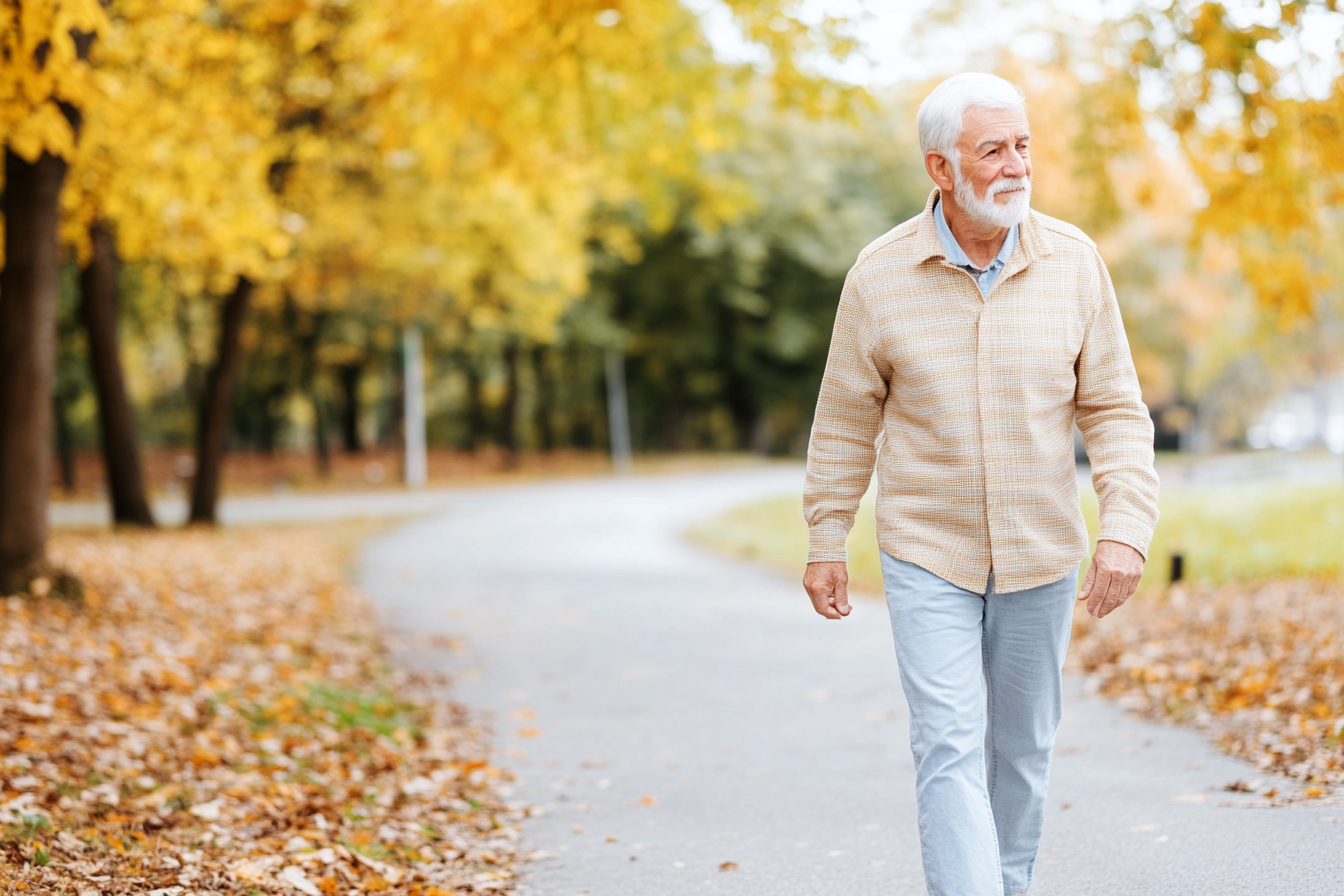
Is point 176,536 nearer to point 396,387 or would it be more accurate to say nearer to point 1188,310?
point 396,387

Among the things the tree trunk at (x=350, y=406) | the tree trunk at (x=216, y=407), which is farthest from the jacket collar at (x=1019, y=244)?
the tree trunk at (x=350, y=406)

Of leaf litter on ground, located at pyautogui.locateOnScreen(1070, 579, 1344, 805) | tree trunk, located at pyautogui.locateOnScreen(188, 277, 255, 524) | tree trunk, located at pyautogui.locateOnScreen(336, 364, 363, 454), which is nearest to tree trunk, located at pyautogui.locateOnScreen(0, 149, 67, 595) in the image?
leaf litter on ground, located at pyautogui.locateOnScreen(1070, 579, 1344, 805)

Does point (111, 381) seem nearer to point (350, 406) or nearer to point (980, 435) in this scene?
point (980, 435)

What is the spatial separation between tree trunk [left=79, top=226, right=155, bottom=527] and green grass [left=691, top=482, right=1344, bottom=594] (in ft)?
26.3

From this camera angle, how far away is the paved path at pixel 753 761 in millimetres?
4406

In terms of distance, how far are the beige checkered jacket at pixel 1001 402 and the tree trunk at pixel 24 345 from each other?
8136 millimetres

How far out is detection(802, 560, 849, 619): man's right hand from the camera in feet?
11.3

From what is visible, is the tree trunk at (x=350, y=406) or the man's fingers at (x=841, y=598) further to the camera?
the tree trunk at (x=350, y=406)

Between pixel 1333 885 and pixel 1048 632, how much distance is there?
132 centimetres

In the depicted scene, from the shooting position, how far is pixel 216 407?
2067cm

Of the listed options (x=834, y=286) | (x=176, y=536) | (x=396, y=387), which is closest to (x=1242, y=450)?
(x=834, y=286)

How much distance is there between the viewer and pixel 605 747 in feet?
22.8

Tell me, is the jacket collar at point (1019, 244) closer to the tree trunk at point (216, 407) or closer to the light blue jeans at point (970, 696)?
the light blue jeans at point (970, 696)

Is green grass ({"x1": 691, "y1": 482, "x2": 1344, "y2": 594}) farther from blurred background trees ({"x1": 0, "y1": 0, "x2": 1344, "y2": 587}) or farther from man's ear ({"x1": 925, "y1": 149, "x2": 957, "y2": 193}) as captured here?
man's ear ({"x1": 925, "y1": 149, "x2": 957, "y2": 193})
